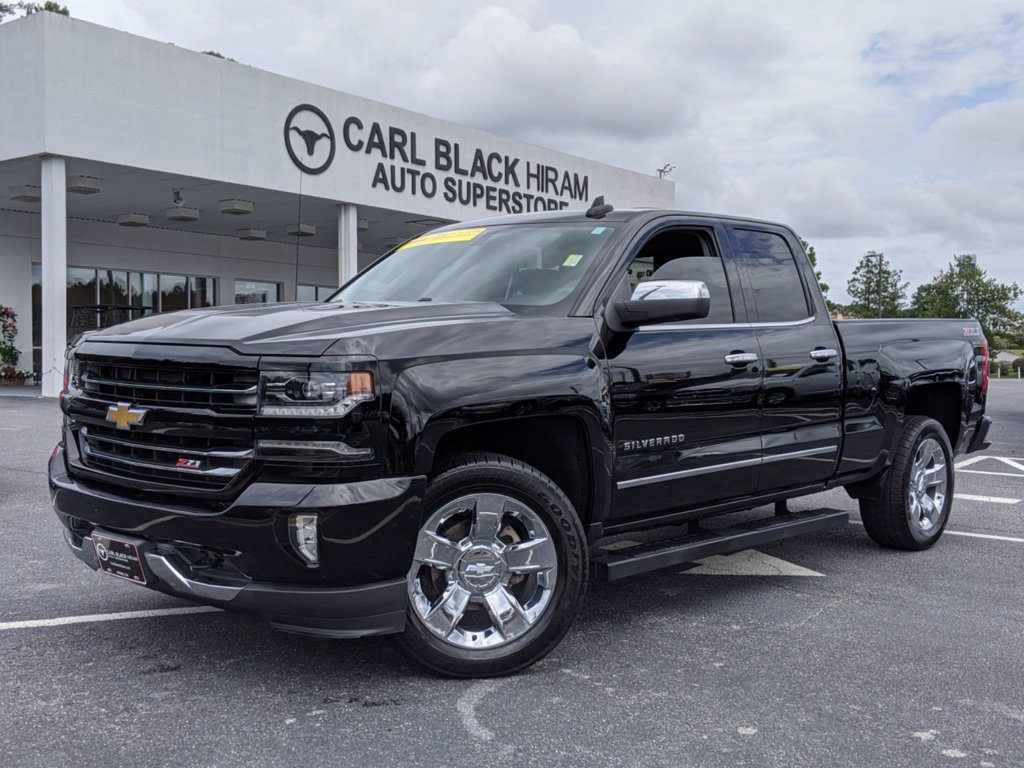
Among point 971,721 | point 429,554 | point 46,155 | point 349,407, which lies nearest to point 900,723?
point 971,721

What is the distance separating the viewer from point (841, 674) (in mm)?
4062

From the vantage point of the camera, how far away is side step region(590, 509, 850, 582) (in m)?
4.37

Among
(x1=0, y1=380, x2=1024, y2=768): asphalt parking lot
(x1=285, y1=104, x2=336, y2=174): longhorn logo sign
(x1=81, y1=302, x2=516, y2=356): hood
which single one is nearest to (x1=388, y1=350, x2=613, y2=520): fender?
(x1=81, y1=302, x2=516, y2=356): hood

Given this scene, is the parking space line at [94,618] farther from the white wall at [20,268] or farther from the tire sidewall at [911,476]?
the white wall at [20,268]

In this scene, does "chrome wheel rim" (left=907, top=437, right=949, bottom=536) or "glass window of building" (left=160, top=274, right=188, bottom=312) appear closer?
"chrome wheel rim" (left=907, top=437, right=949, bottom=536)

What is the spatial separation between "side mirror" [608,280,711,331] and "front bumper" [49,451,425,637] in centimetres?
128

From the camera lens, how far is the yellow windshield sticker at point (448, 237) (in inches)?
211

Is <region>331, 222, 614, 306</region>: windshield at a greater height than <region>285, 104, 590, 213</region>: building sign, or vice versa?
<region>285, 104, 590, 213</region>: building sign

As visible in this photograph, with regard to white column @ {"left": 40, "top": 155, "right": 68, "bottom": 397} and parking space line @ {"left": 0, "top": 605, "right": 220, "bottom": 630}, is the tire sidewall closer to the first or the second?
parking space line @ {"left": 0, "top": 605, "right": 220, "bottom": 630}

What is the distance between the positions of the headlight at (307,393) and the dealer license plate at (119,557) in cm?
77

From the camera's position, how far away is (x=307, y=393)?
11.6 feet

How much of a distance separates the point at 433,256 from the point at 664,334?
137 cm

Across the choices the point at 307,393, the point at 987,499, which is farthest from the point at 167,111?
the point at 307,393

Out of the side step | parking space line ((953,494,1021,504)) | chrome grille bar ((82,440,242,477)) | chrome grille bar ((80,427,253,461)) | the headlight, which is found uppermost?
the headlight
